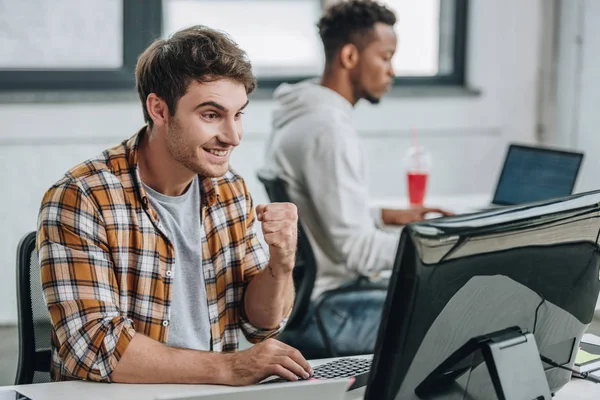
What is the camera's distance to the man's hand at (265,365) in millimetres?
1427

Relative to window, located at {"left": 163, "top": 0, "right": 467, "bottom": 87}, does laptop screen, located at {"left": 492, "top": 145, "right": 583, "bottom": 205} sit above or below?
below

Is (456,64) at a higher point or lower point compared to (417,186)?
higher

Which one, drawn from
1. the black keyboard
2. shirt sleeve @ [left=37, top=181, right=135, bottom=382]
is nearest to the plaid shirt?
shirt sleeve @ [left=37, top=181, right=135, bottom=382]

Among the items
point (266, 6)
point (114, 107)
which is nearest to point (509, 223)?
point (114, 107)

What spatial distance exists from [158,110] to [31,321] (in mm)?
443

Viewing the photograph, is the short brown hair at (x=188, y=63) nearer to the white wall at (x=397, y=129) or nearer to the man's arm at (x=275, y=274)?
the man's arm at (x=275, y=274)

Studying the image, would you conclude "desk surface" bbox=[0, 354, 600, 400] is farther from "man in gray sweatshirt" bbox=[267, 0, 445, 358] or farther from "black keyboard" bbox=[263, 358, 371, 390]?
"man in gray sweatshirt" bbox=[267, 0, 445, 358]

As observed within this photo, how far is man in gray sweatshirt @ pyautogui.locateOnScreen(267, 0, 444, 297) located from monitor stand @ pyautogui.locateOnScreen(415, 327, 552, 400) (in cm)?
123

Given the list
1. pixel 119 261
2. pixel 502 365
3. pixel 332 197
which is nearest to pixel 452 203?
pixel 332 197

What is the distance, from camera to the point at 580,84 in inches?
166

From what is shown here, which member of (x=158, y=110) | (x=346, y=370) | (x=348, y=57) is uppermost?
(x=348, y=57)

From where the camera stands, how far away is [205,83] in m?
1.63

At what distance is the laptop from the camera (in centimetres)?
283

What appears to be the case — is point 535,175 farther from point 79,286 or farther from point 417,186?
point 79,286
